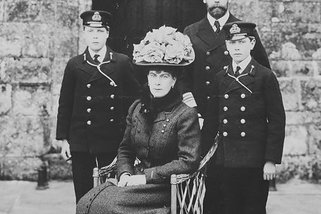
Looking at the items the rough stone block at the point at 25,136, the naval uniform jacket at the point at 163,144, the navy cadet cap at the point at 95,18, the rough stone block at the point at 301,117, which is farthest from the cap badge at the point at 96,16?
the rough stone block at the point at 301,117

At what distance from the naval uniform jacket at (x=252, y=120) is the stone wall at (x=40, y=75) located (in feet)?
8.56

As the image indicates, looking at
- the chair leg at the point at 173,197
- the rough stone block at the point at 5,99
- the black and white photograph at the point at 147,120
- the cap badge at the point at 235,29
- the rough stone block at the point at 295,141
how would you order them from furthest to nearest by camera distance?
1. the rough stone block at the point at 295,141
2. the rough stone block at the point at 5,99
3. the cap badge at the point at 235,29
4. the black and white photograph at the point at 147,120
5. the chair leg at the point at 173,197

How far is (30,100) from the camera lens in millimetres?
6145

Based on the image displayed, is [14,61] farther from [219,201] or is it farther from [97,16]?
[219,201]

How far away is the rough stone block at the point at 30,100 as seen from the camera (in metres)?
6.13

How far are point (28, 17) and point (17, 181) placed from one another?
1.81m

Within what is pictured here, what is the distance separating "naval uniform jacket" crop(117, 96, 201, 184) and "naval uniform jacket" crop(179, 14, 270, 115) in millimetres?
554

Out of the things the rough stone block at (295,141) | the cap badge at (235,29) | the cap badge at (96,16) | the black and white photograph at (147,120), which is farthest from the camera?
the rough stone block at (295,141)

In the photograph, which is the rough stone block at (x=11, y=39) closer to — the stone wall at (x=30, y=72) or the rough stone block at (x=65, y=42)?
the stone wall at (x=30, y=72)

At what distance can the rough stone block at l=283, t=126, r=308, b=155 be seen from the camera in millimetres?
6223

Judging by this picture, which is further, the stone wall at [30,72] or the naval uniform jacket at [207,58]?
the stone wall at [30,72]

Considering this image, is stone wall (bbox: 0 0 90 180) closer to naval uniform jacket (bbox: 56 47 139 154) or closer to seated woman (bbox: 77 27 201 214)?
naval uniform jacket (bbox: 56 47 139 154)

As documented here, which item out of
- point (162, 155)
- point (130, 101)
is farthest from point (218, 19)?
point (162, 155)

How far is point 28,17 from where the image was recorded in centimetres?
615
